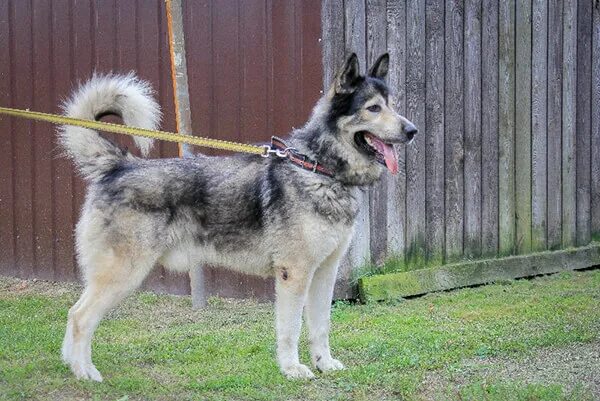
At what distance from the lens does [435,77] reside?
8742mm

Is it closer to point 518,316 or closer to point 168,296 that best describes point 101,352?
point 168,296

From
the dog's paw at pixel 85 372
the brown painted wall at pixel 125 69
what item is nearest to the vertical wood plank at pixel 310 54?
the brown painted wall at pixel 125 69

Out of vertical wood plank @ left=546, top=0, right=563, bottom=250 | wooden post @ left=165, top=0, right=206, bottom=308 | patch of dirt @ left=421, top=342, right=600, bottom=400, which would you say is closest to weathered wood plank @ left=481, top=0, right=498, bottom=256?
vertical wood plank @ left=546, top=0, right=563, bottom=250

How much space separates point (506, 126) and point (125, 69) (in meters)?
3.72

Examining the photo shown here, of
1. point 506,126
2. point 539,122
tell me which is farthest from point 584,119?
point 506,126

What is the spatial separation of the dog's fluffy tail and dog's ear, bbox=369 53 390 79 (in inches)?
56.9

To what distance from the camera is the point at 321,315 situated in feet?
19.9

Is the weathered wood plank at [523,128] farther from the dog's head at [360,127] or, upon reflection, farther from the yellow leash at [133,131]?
the yellow leash at [133,131]

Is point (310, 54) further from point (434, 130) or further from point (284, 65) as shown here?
point (434, 130)

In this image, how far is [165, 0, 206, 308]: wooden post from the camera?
26.3 feet

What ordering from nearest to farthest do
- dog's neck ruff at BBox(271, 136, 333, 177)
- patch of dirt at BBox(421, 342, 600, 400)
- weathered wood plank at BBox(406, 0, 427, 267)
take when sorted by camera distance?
1. patch of dirt at BBox(421, 342, 600, 400)
2. dog's neck ruff at BBox(271, 136, 333, 177)
3. weathered wood plank at BBox(406, 0, 427, 267)

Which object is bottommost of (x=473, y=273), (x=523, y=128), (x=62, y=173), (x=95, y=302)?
(x=473, y=273)

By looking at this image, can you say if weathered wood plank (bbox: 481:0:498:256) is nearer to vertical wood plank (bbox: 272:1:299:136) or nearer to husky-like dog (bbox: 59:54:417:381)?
vertical wood plank (bbox: 272:1:299:136)

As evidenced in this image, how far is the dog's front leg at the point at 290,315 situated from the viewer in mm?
5719
